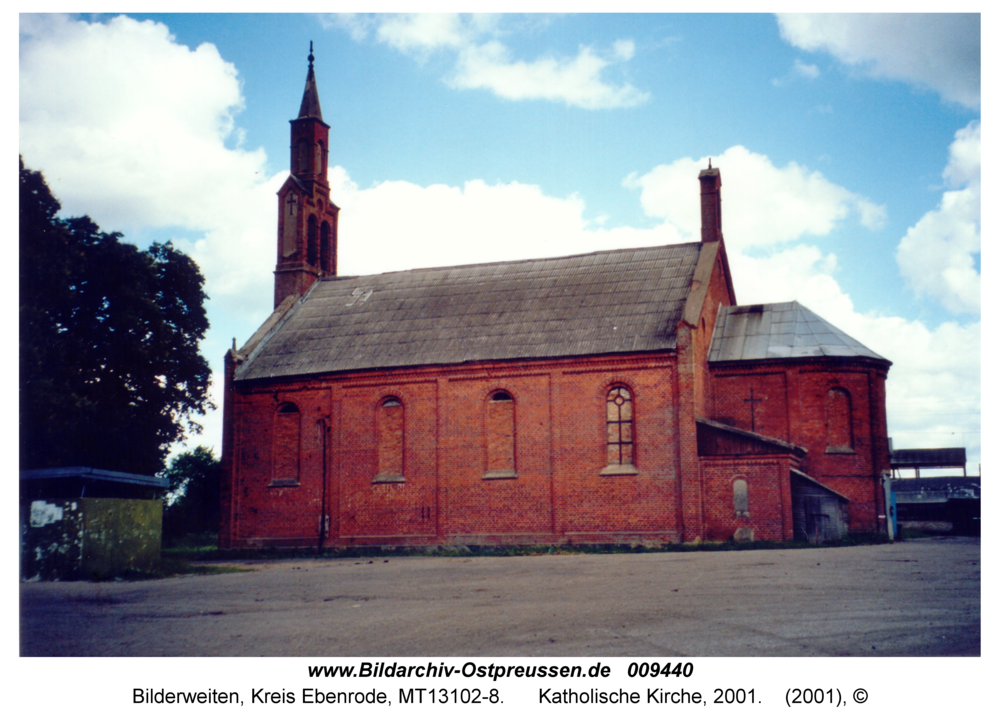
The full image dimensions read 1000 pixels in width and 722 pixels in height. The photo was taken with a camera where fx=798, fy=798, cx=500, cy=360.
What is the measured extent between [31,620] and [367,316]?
18489 mm

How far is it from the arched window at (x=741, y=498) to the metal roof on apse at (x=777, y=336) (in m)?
5.51

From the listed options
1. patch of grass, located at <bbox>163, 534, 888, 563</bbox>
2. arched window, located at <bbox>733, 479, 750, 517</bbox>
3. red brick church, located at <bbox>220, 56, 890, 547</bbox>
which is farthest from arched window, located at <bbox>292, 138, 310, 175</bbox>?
arched window, located at <bbox>733, 479, 750, 517</bbox>

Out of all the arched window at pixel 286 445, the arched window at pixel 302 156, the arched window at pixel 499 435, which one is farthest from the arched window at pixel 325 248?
the arched window at pixel 499 435

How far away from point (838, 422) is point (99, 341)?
21.0 meters

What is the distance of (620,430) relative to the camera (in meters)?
23.4

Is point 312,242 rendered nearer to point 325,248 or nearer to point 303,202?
point 325,248

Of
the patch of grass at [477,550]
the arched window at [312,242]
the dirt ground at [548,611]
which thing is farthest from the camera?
the arched window at [312,242]

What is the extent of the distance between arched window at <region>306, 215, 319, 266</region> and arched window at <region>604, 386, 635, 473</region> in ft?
48.3

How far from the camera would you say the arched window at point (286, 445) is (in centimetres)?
2644

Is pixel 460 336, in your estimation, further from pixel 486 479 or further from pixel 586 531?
pixel 586 531

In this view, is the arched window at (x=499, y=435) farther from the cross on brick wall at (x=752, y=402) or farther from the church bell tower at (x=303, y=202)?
the church bell tower at (x=303, y=202)

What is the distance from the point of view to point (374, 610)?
11469 mm
